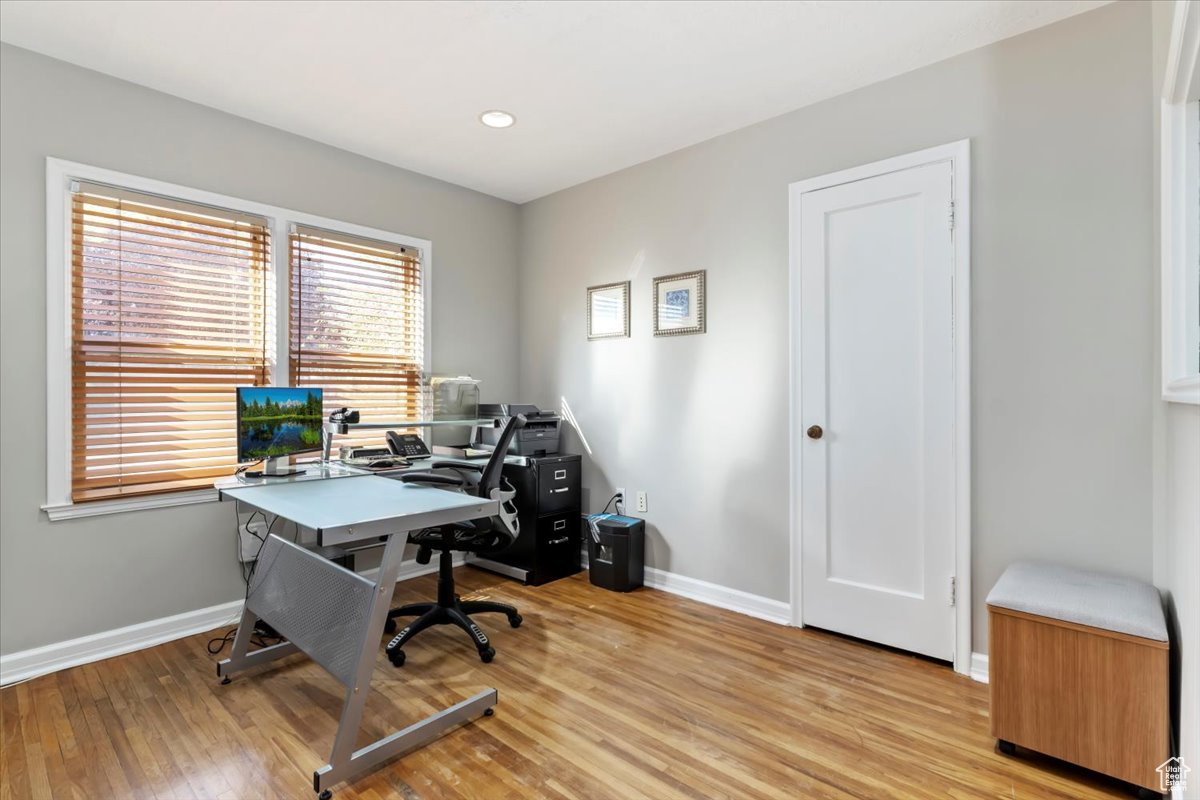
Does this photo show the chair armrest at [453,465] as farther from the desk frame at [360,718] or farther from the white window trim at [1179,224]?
the white window trim at [1179,224]

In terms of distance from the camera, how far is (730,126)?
3.06m

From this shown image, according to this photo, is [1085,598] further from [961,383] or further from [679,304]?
[679,304]

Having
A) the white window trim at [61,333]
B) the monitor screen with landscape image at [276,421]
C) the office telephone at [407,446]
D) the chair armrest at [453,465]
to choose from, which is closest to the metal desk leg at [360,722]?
the chair armrest at [453,465]

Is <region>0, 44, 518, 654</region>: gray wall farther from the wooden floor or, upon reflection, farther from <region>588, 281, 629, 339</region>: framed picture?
<region>588, 281, 629, 339</region>: framed picture

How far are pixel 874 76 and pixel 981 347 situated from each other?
1306 millimetres

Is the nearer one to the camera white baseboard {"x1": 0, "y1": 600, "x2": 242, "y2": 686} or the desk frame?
the desk frame

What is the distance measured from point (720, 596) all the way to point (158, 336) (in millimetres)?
3118

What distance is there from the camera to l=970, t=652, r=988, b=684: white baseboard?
2299 millimetres

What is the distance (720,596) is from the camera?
3.15m

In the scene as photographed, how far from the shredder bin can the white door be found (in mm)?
976

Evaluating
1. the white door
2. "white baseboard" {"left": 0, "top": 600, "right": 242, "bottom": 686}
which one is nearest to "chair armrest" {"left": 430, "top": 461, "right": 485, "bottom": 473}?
"white baseboard" {"left": 0, "top": 600, "right": 242, "bottom": 686}

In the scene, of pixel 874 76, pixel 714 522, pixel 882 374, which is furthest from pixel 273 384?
pixel 874 76

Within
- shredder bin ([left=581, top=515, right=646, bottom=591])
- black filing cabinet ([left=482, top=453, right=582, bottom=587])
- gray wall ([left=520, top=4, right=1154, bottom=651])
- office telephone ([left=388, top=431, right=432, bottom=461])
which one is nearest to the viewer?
gray wall ([left=520, top=4, right=1154, bottom=651])

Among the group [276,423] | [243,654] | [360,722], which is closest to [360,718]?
[360,722]
